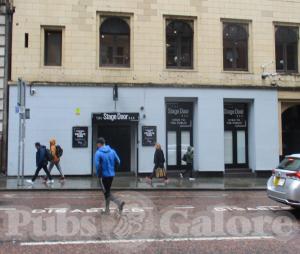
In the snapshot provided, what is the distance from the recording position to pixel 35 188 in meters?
16.8

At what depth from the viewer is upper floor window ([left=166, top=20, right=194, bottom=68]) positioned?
2283 centimetres

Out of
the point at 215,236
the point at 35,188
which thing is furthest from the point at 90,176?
the point at 215,236

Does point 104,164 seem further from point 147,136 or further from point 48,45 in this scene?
point 48,45

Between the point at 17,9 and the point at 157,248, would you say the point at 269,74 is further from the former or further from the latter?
the point at 157,248

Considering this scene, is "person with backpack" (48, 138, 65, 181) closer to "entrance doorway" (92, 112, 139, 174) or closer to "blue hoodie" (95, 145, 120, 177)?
"entrance doorway" (92, 112, 139, 174)

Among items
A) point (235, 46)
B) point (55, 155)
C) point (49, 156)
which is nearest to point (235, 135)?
point (235, 46)

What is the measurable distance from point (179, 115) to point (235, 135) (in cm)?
310

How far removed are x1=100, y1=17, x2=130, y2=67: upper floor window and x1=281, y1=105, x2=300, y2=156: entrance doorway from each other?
8926 mm

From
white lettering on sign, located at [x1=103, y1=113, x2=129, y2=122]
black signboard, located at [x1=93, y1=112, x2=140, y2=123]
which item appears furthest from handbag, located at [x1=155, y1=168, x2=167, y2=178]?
white lettering on sign, located at [x1=103, y1=113, x2=129, y2=122]

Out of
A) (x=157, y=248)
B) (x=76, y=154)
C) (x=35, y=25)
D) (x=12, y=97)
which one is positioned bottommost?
(x=157, y=248)

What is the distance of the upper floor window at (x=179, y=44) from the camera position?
74.9 feet

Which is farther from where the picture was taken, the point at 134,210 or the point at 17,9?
the point at 17,9

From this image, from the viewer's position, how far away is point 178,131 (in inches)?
901

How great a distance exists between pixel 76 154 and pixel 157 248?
14.5 meters
